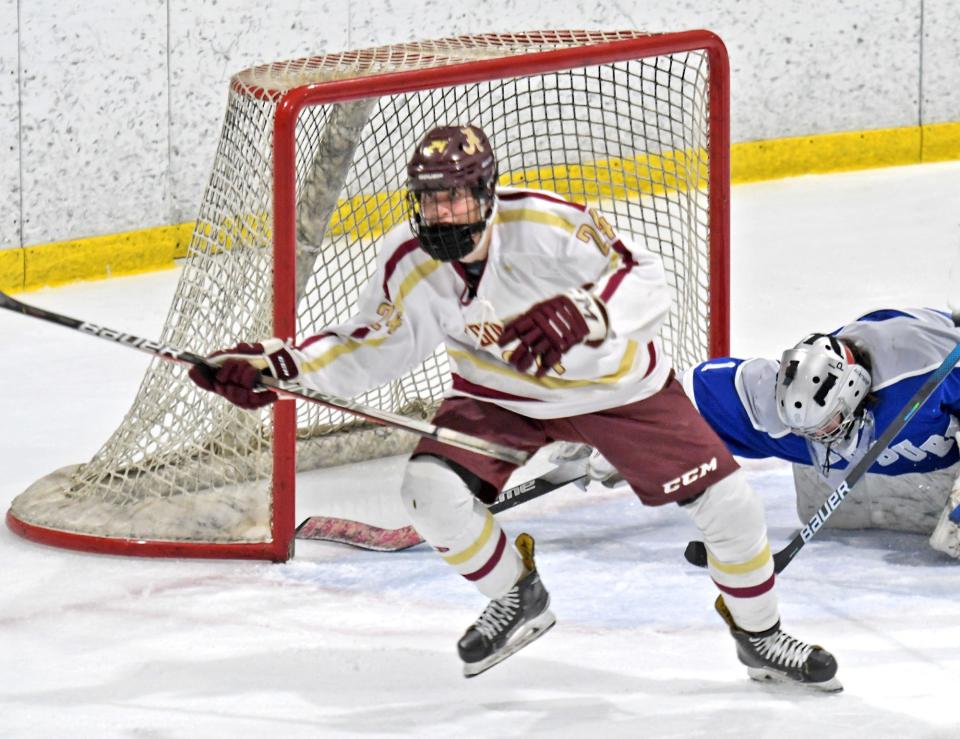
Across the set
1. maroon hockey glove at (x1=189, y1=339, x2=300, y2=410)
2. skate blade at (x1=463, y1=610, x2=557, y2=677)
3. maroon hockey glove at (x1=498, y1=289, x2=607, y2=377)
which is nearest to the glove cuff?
maroon hockey glove at (x1=498, y1=289, x2=607, y2=377)

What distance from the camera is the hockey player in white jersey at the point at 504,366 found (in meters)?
3.22

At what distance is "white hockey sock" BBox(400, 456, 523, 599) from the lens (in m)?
3.30

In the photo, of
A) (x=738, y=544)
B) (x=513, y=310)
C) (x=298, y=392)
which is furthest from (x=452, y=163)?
(x=738, y=544)

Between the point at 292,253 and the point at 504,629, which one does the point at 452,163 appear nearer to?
the point at 504,629

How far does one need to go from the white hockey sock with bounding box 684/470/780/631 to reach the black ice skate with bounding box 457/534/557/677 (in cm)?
32

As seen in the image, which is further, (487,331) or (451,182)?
(487,331)

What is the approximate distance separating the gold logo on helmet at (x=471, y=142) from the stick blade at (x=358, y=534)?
52.3 inches

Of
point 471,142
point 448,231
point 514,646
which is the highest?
point 471,142

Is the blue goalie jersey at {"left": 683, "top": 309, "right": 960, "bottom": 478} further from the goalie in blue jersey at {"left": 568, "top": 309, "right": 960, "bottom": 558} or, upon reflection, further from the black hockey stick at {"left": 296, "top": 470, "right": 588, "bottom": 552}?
the black hockey stick at {"left": 296, "top": 470, "right": 588, "bottom": 552}

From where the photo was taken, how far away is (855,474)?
4035 mm

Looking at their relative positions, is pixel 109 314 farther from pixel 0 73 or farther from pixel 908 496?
pixel 908 496

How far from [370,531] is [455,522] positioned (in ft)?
3.48

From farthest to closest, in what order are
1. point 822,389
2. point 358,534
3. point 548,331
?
point 358,534 < point 822,389 < point 548,331

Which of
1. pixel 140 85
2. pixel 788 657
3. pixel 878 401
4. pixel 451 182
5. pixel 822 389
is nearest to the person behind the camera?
pixel 451 182
